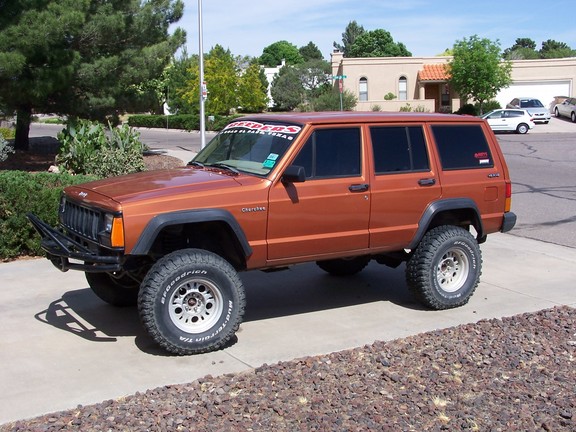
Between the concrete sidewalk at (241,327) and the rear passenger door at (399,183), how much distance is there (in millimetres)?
846

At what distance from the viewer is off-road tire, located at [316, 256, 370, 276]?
26.5 ft

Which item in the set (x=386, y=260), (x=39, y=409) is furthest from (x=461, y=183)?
(x=39, y=409)

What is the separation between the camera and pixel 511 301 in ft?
23.8

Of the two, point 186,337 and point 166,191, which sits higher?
point 166,191

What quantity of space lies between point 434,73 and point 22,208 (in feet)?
149

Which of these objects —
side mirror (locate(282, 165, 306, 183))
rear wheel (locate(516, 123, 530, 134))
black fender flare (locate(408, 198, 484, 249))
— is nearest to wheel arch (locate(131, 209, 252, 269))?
side mirror (locate(282, 165, 306, 183))

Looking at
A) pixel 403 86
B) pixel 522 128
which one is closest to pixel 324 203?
pixel 522 128

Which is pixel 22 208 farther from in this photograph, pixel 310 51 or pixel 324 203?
pixel 310 51

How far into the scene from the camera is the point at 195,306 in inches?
228

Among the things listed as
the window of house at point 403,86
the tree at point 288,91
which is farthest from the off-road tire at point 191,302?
the tree at point 288,91

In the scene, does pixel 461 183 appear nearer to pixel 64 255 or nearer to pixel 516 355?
pixel 516 355

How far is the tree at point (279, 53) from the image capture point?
13662 cm

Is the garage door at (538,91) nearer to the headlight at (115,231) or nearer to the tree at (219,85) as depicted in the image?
the tree at (219,85)

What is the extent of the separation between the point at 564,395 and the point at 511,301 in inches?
96.2
